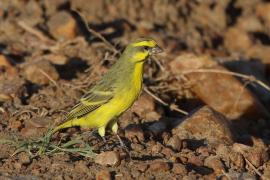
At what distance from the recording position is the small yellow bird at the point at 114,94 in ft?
24.2

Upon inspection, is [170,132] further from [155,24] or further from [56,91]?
[155,24]

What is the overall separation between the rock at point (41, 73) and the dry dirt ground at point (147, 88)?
2 cm

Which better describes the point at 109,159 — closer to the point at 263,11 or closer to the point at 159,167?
the point at 159,167

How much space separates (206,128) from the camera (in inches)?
320

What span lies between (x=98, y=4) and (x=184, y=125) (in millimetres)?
4224

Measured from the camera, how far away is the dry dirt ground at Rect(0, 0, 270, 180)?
6852 millimetres

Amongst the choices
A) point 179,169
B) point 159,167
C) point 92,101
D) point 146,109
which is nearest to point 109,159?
point 159,167

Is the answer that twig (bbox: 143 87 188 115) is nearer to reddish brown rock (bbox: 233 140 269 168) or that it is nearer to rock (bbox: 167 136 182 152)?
rock (bbox: 167 136 182 152)

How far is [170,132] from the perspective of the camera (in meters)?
8.12

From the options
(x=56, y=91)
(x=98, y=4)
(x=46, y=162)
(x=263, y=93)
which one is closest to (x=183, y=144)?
(x=46, y=162)

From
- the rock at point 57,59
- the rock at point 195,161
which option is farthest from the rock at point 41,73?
the rock at point 195,161

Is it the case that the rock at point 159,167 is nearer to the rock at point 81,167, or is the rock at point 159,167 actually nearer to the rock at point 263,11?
the rock at point 81,167

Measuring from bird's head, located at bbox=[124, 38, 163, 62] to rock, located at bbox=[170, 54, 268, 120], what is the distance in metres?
1.94

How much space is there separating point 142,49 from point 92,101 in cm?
84
